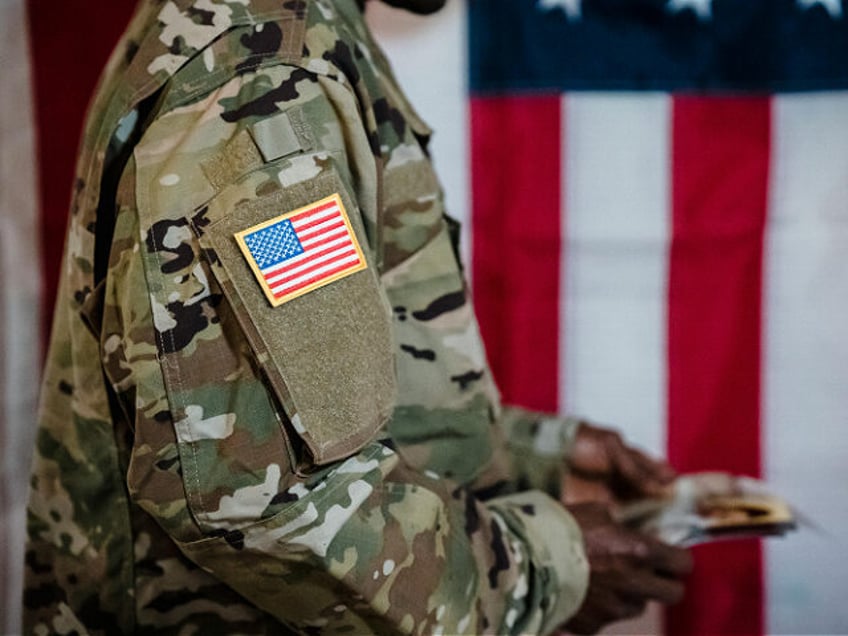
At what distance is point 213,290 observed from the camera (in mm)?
620

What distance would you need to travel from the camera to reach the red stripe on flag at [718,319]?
3.66 ft

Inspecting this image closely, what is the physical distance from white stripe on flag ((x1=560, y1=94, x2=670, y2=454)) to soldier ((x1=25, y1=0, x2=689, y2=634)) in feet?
1.19

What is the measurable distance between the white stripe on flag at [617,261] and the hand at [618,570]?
0.75ft

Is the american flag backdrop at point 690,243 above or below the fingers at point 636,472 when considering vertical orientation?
above

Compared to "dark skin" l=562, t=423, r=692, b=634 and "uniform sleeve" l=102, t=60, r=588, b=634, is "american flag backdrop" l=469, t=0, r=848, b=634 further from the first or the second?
"uniform sleeve" l=102, t=60, r=588, b=634

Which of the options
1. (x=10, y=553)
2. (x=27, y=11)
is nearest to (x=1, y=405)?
(x=10, y=553)

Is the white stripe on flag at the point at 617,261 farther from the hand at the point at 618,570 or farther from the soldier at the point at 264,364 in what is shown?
the soldier at the point at 264,364

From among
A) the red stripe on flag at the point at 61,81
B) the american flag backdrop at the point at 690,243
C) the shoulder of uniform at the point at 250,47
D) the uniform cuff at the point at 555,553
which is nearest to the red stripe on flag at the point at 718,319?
the american flag backdrop at the point at 690,243

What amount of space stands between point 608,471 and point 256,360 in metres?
0.63

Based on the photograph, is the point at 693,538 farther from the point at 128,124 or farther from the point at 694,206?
the point at 128,124

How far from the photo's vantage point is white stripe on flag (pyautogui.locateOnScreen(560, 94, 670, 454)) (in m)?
1.12

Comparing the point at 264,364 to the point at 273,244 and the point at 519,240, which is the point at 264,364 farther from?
the point at 519,240

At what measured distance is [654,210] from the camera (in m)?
1.14

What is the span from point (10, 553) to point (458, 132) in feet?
2.61
